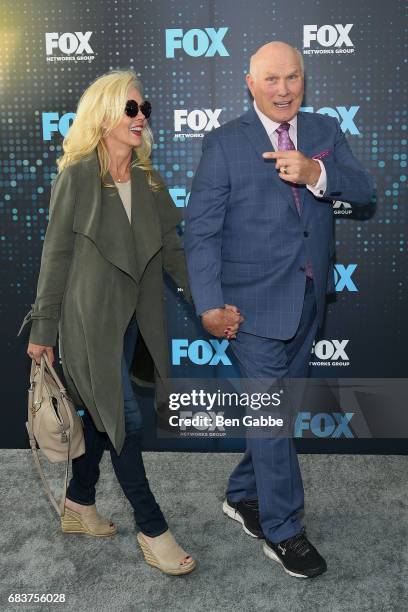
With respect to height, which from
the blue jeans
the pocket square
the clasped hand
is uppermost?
the pocket square

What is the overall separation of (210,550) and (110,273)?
1183 millimetres

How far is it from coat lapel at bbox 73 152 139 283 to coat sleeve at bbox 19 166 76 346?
4 centimetres

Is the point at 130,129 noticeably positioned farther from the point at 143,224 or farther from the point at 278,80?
the point at 278,80

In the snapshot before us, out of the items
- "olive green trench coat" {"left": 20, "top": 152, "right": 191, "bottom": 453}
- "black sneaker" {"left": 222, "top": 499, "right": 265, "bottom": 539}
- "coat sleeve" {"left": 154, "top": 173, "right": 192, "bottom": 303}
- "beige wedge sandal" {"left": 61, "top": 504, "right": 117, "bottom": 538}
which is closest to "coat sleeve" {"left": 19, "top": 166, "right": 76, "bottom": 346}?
"olive green trench coat" {"left": 20, "top": 152, "right": 191, "bottom": 453}

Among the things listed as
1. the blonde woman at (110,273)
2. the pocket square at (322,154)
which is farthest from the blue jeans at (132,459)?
the pocket square at (322,154)

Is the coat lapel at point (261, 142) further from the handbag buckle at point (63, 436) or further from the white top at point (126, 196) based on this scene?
the handbag buckle at point (63, 436)

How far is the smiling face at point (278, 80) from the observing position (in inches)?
102

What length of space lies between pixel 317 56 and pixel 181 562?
7.78 ft

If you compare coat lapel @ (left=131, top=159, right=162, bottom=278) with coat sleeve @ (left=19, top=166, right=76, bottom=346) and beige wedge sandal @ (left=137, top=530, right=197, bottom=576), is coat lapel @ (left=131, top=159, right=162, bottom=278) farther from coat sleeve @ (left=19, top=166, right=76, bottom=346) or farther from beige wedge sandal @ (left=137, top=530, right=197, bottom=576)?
beige wedge sandal @ (left=137, top=530, right=197, bottom=576)

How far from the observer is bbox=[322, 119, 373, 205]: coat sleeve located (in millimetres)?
2619

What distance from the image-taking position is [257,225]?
2658 millimetres

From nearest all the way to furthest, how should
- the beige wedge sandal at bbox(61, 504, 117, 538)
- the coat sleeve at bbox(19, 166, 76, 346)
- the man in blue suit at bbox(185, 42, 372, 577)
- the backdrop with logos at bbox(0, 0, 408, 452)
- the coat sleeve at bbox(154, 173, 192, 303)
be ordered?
the coat sleeve at bbox(19, 166, 76, 346) < the man in blue suit at bbox(185, 42, 372, 577) < the coat sleeve at bbox(154, 173, 192, 303) < the beige wedge sandal at bbox(61, 504, 117, 538) < the backdrop with logos at bbox(0, 0, 408, 452)

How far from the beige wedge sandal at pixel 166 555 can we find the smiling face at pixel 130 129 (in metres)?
1.46

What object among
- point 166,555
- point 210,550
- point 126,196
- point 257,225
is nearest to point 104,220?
point 126,196
